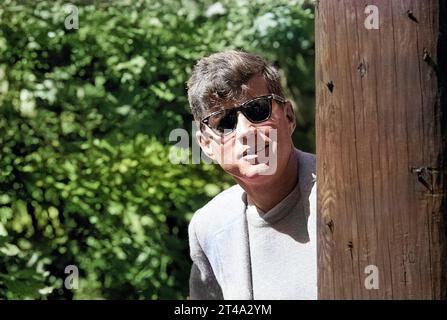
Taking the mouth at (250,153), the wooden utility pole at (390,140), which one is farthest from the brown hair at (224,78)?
the wooden utility pole at (390,140)

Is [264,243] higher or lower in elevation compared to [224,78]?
lower

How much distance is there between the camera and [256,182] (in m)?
3.57

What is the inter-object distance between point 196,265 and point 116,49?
1854 millimetres

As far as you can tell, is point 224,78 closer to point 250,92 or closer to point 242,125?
point 250,92

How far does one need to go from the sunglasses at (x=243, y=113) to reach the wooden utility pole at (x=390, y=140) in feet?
2.89

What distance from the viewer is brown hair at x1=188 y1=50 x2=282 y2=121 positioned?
3.68m

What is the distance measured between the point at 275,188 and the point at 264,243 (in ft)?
0.76

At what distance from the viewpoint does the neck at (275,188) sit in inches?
142

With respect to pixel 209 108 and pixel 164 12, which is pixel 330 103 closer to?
pixel 209 108

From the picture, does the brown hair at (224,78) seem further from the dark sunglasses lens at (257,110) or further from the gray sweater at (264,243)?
the gray sweater at (264,243)

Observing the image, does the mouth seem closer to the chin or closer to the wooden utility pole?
the chin

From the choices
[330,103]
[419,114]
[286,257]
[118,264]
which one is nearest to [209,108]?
[286,257]

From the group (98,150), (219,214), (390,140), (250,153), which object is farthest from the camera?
(98,150)

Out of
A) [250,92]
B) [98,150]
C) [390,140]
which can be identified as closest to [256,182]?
[250,92]
